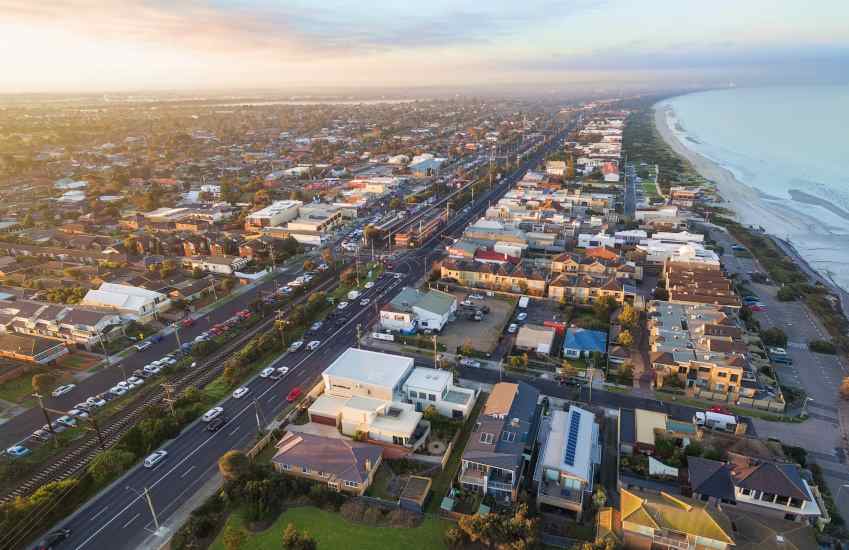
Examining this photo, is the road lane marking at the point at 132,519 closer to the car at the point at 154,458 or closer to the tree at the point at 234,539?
the car at the point at 154,458

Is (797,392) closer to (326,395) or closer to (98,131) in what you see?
(326,395)

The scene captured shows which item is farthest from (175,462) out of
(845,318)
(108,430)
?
(845,318)

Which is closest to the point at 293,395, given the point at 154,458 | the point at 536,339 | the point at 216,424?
the point at 216,424

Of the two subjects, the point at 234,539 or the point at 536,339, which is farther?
the point at 536,339

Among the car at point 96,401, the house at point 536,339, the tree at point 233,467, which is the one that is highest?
the tree at point 233,467

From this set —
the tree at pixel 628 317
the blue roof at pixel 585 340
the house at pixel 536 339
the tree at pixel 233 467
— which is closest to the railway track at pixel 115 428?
the tree at pixel 233 467

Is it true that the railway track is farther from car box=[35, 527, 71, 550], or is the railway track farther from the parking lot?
the parking lot

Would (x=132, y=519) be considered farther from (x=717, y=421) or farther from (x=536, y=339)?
(x=717, y=421)
